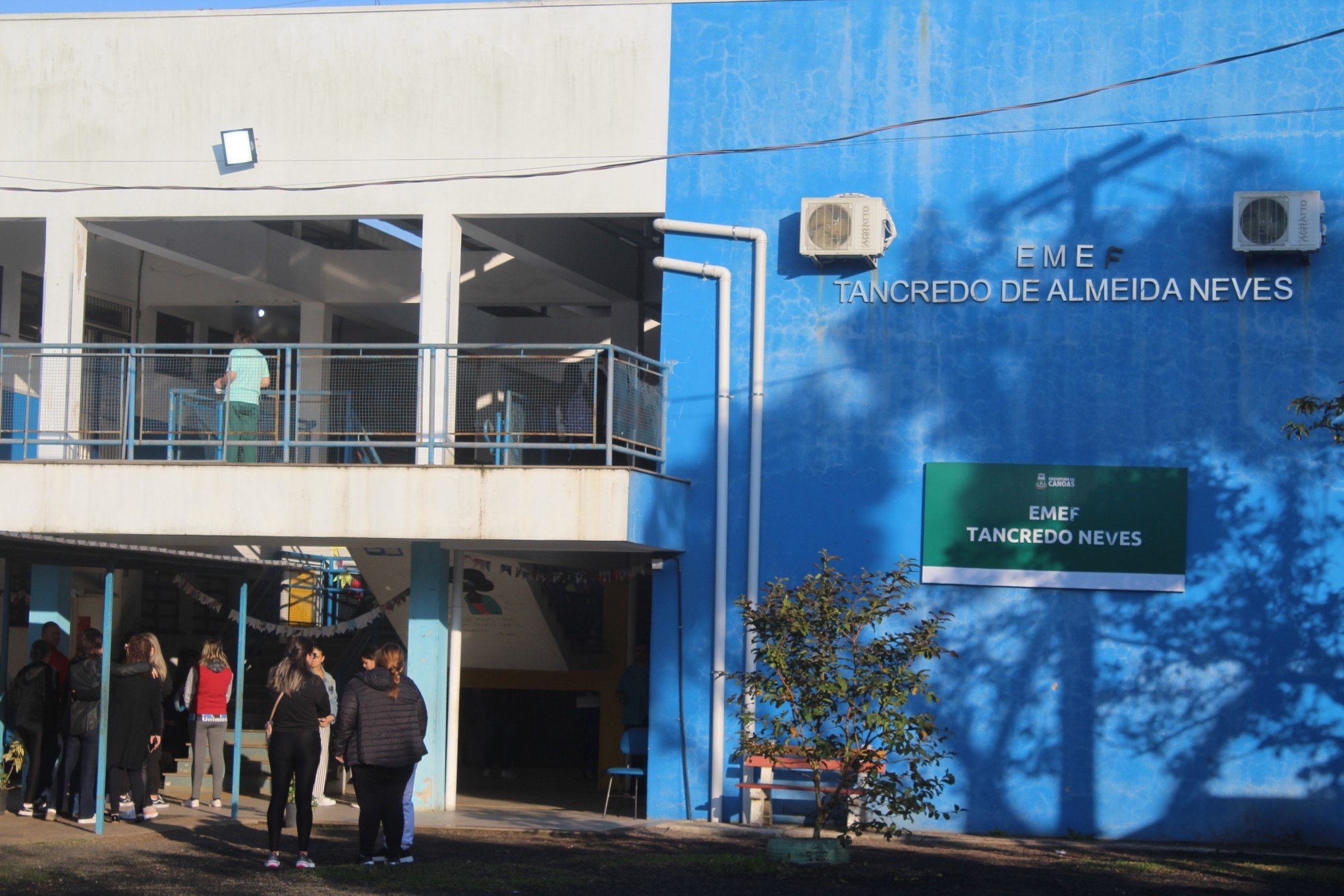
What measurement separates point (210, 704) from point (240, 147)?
545 centimetres

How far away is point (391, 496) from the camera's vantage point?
13.2 meters

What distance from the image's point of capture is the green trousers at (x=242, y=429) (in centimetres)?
1352

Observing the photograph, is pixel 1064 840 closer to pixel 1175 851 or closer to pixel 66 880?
pixel 1175 851

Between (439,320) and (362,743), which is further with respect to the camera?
(439,320)

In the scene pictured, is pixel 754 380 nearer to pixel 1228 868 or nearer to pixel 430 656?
pixel 430 656

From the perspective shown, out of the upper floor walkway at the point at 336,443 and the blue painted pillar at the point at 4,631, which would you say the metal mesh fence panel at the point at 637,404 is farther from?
the blue painted pillar at the point at 4,631

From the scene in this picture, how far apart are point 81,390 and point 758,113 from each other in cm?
693

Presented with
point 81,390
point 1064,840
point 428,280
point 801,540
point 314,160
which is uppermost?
point 314,160

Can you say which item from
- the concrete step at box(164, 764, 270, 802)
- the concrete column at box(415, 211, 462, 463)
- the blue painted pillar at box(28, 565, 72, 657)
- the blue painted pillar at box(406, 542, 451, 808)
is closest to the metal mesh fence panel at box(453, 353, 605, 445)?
the concrete column at box(415, 211, 462, 463)

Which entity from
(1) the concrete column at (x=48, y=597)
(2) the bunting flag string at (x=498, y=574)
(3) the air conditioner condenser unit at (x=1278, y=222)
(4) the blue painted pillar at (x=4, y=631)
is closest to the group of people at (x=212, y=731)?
(4) the blue painted pillar at (x=4, y=631)

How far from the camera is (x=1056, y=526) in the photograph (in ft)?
45.0

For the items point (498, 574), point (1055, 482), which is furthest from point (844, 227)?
point (498, 574)

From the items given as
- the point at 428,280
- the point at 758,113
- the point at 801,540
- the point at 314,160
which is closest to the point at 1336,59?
the point at 758,113

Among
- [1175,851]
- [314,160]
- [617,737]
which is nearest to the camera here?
[1175,851]
